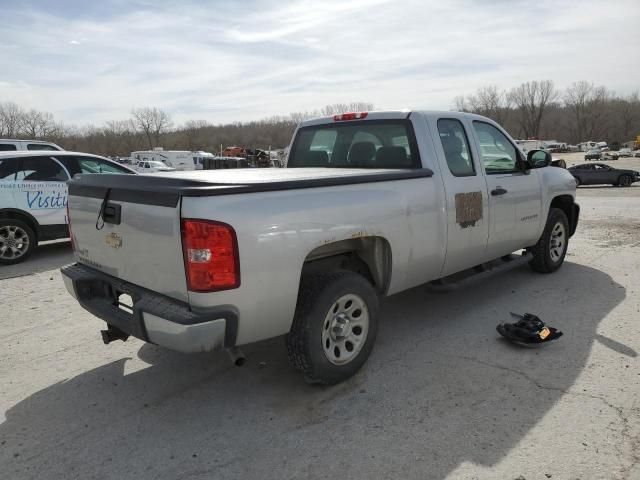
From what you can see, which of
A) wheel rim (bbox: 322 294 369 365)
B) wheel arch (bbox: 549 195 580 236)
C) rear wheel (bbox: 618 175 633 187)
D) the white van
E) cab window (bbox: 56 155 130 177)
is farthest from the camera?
the white van

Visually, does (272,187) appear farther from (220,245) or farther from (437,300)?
(437,300)

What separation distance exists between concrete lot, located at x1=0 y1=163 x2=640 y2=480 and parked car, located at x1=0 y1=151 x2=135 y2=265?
321 centimetres

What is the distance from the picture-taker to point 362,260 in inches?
145

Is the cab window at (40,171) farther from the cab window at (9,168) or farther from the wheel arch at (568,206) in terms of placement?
the wheel arch at (568,206)

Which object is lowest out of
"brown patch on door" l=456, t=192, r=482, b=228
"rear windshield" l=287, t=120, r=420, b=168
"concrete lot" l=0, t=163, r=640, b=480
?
"concrete lot" l=0, t=163, r=640, b=480

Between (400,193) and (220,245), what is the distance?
61.5 inches

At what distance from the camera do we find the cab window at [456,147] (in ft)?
14.0

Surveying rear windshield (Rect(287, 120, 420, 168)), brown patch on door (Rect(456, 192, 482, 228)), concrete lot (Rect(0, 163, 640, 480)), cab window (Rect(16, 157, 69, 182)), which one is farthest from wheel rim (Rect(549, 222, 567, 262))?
cab window (Rect(16, 157, 69, 182))

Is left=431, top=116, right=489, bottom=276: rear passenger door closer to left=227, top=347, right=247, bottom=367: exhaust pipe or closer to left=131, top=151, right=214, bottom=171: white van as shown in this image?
left=227, top=347, right=247, bottom=367: exhaust pipe

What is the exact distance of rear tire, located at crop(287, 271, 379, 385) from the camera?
3.10 m

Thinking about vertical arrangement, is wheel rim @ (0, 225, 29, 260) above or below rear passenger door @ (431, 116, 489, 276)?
below

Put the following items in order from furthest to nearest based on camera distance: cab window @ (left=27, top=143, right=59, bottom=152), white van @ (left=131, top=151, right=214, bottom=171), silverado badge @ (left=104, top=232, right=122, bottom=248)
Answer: white van @ (left=131, top=151, right=214, bottom=171) → cab window @ (left=27, top=143, right=59, bottom=152) → silverado badge @ (left=104, top=232, right=122, bottom=248)

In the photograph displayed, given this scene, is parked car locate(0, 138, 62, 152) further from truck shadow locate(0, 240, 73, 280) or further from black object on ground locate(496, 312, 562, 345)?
black object on ground locate(496, 312, 562, 345)

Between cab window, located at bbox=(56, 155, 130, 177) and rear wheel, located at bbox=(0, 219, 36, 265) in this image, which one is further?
cab window, located at bbox=(56, 155, 130, 177)
